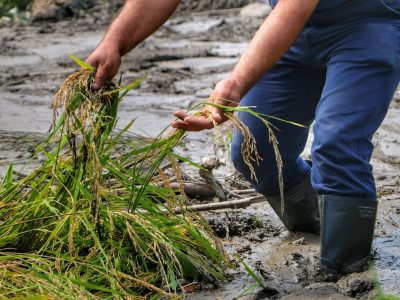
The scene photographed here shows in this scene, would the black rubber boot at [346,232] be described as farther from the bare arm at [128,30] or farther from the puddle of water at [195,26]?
the puddle of water at [195,26]

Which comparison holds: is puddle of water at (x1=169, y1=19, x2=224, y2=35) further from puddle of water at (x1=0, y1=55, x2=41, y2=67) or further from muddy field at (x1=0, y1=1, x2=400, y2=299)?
puddle of water at (x1=0, y1=55, x2=41, y2=67)

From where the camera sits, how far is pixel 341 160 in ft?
10.4

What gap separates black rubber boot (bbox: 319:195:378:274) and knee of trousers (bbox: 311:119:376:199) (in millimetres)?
36

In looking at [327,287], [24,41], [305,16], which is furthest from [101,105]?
[24,41]

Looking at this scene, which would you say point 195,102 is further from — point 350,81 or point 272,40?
point 272,40

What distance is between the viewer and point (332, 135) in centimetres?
317

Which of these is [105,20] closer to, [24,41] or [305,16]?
[24,41]

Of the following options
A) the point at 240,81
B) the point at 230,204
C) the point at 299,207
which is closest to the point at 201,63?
the point at 230,204

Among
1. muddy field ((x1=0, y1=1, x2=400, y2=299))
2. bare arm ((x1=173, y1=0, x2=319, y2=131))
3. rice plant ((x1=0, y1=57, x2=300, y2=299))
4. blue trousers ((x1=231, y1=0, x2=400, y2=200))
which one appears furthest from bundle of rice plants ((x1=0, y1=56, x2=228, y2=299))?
blue trousers ((x1=231, y1=0, x2=400, y2=200))

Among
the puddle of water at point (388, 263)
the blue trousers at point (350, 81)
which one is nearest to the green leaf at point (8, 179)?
the blue trousers at point (350, 81)

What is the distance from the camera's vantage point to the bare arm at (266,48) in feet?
9.21

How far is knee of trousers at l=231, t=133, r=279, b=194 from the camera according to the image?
3.70 meters

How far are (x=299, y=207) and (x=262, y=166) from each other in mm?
301

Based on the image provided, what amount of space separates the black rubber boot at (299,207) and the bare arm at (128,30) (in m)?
0.97
